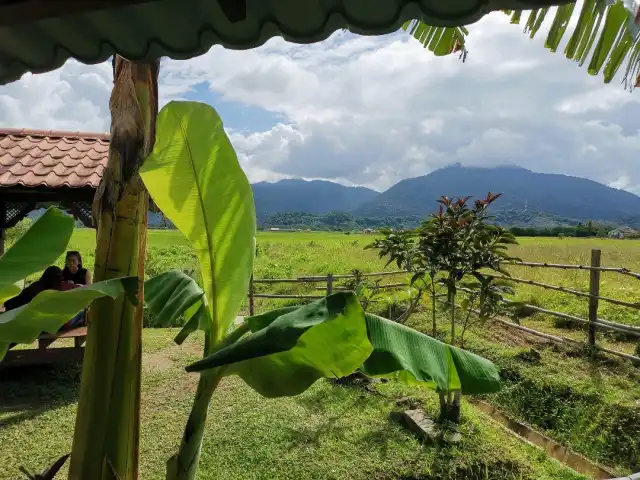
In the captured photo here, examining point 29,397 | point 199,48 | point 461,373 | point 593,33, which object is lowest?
point 29,397

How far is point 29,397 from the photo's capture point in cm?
502

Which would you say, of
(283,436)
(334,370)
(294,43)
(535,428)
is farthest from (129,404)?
(535,428)

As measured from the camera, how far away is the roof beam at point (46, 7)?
971mm

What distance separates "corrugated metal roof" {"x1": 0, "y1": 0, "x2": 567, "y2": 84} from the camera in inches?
38.9

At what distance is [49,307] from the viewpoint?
1398mm

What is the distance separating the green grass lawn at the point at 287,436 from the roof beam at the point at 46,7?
326cm

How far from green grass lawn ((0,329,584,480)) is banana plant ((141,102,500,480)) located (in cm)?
201

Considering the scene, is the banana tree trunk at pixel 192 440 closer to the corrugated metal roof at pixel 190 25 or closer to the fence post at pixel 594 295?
the corrugated metal roof at pixel 190 25

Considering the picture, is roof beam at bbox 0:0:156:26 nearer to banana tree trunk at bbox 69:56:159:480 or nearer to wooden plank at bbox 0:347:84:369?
banana tree trunk at bbox 69:56:159:480

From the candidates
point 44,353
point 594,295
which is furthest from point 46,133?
point 594,295

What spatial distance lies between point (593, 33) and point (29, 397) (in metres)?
6.02

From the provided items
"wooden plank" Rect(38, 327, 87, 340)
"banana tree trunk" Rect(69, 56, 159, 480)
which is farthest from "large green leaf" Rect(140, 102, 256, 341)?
"wooden plank" Rect(38, 327, 87, 340)

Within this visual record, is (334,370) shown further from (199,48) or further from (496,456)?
(496,456)

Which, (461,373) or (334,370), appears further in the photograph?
(461,373)
